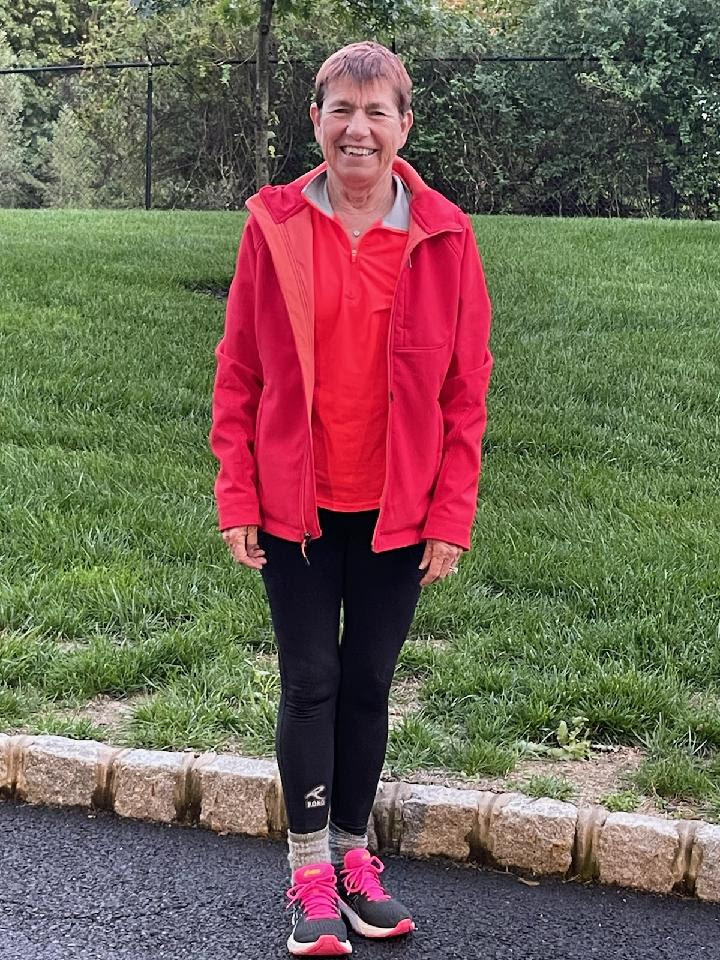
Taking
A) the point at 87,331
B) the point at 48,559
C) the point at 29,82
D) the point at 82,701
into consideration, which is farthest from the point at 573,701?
the point at 29,82

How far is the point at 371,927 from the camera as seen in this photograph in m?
2.97

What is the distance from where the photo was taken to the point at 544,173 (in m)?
18.0

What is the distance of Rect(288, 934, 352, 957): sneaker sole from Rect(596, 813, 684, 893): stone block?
2.64 ft

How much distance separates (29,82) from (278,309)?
93.6 ft

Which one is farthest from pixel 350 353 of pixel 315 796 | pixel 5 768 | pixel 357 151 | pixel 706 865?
pixel 5 768

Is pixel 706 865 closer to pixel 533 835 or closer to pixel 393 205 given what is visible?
pixel 533 835

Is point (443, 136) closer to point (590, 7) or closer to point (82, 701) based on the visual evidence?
point (590, 7)

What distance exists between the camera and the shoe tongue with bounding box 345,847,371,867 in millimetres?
3057

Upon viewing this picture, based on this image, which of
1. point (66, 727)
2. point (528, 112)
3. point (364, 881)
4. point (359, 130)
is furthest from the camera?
point (528, 112)

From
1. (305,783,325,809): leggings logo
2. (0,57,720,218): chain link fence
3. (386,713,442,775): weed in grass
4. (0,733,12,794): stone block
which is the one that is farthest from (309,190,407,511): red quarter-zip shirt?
(0,57,720,218): chain link fence

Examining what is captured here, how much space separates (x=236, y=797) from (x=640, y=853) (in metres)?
1.16

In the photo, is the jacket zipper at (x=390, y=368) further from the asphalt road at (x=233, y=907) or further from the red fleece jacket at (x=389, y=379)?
the asphalt road at (x=233, y=907)

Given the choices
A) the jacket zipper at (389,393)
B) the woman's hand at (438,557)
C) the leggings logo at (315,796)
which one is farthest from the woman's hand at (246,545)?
the leggings logo at (315,796)

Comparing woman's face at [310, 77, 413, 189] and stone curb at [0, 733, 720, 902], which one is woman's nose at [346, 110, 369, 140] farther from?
stone curb at [0, 733, 720, 902]
